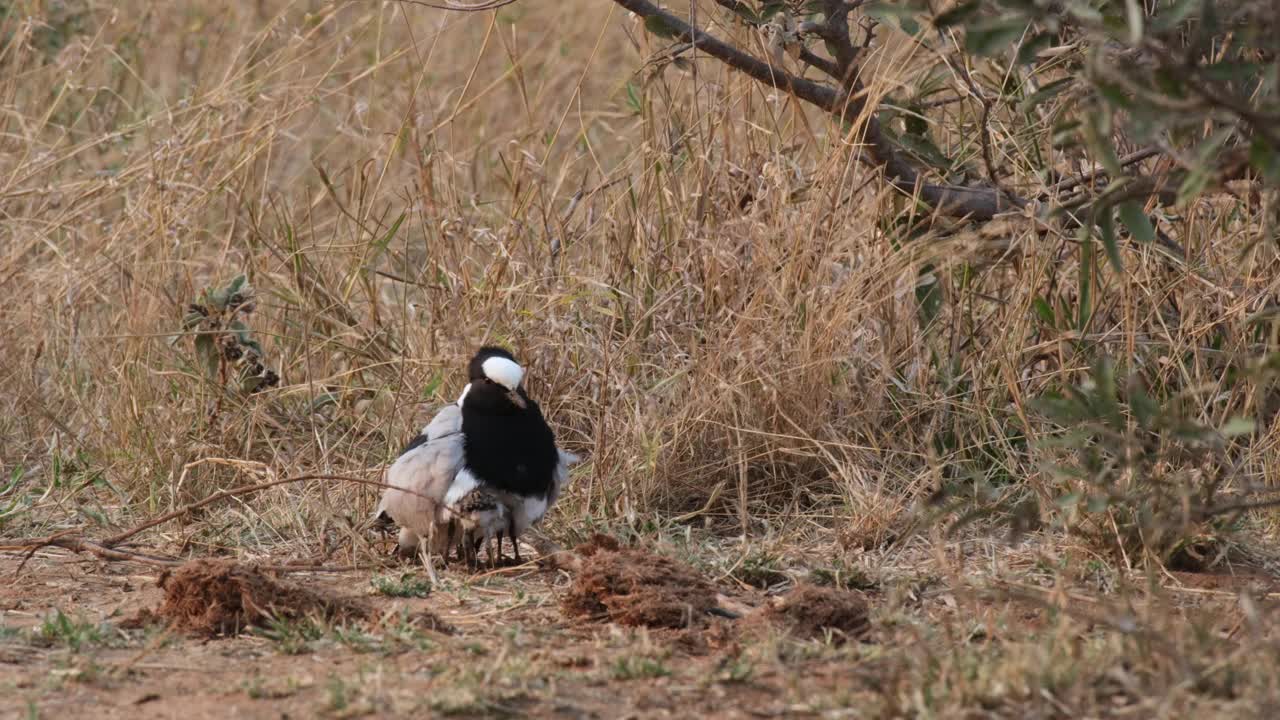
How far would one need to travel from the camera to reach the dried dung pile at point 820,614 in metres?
3.15

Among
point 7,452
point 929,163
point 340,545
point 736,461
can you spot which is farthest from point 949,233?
point 7,452

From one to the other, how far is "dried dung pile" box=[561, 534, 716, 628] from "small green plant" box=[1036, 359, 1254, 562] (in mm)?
803

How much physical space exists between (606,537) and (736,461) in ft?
2.55

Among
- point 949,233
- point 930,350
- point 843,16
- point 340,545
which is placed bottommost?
point 340,545

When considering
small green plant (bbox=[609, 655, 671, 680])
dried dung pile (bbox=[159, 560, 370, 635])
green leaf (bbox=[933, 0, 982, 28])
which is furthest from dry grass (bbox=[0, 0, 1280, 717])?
green leaf (bbox=[933, 0, 982, 28])

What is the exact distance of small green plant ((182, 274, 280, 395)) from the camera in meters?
4.57

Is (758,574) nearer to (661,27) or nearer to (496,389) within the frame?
(496,389)

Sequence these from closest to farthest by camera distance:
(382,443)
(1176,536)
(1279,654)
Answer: (1279,654) < (1176,536) < (382,443)

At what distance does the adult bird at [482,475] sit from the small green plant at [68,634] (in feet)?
2.70

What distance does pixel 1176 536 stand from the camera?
11.7ft

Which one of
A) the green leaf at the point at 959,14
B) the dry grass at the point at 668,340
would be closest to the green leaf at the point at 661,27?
the dry grass at the point at 668,340

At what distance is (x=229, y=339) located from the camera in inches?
181

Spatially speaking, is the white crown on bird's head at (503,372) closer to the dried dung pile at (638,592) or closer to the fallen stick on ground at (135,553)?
the fallen stick on ground at (135,553)

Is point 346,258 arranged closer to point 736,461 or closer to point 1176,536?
point 736,461
